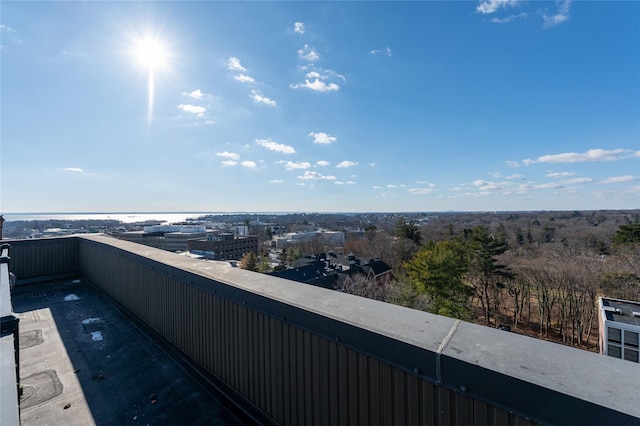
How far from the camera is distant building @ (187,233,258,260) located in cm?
4475

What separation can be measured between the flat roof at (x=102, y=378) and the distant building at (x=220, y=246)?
131 ft

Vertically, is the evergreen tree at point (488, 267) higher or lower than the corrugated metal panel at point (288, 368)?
lower

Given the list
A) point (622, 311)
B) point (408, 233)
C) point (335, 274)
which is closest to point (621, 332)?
point (622, 311)

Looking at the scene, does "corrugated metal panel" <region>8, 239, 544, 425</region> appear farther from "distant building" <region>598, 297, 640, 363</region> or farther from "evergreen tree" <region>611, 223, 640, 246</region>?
"evergreen tree" <region>611, 223, 640, 246</region>

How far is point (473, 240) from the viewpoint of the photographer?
2203cm

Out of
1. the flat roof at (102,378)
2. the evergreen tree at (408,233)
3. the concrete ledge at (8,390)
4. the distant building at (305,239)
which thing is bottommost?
the distant building at (305,239)

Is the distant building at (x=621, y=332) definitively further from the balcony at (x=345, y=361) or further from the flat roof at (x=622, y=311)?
the balcony at (x=345, y=361)

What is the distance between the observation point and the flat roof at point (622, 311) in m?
8.96

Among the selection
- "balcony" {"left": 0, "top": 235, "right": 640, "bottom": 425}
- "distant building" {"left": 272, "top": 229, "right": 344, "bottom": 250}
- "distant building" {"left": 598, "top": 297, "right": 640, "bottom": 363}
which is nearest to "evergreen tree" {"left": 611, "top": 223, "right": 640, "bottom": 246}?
"distant building" {"left": 598, "top": 297, "right": 640, "bottom": 363}

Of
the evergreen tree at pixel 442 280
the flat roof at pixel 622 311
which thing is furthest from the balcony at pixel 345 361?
the evergreen tree at pixel 442 280

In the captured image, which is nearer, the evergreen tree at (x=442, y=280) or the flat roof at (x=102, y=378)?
the flat roof at (x=102, y=378)

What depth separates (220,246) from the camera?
45.3m

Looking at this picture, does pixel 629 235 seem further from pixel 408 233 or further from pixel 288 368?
pixel 288 368

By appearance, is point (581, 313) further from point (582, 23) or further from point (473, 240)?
point (582, 23)
